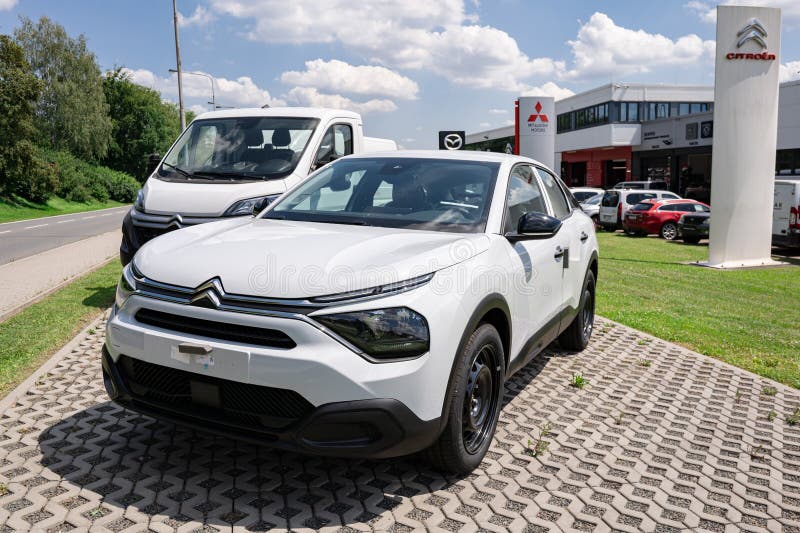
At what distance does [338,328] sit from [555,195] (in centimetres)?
326

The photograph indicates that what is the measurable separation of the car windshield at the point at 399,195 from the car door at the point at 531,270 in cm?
23

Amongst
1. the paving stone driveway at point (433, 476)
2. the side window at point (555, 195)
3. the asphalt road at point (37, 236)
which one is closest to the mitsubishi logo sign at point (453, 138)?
the side window at point (555, 195)

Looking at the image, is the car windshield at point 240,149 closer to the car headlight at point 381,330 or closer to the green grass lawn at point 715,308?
the green grass lawn at point 715,308

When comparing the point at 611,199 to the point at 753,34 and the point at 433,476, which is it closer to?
the point at 753,34

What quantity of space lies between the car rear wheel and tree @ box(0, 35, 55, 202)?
1324 inches

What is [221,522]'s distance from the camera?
3.03 meters

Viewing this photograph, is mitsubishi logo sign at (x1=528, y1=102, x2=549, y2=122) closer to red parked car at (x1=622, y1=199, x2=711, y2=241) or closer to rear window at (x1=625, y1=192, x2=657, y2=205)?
red parked car at (x1=622, y1=199, x2=711, y2=241)

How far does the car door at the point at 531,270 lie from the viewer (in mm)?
4023

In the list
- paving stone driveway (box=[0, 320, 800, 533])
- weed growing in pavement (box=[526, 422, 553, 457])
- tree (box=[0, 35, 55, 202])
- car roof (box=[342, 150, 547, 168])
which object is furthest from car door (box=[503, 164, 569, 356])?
tree (box=[0, 35, 55, 202])

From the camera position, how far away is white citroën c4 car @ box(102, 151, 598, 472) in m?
2.88

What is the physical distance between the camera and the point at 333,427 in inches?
113

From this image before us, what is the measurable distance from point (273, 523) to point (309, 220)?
1.91 m

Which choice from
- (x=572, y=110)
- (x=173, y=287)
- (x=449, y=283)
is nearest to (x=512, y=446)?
(x=449, y=283)

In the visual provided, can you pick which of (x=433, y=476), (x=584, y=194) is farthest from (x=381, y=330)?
(x=584, y=194)
